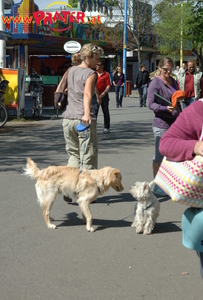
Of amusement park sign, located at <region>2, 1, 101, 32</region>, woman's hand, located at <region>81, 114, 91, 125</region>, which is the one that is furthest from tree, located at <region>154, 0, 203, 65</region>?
woman's hand, located at <region>81, 114, 91, 125</region>

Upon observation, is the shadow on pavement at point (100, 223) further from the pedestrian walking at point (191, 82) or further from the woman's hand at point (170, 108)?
the pedestrian walking at point (191, 82)

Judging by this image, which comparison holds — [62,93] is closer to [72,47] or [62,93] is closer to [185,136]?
[185,136]

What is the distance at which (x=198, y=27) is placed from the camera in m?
48.7

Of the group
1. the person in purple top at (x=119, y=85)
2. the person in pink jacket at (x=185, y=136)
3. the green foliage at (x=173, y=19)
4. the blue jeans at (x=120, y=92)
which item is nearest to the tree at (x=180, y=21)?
the green foliage at (x=173, y=19)

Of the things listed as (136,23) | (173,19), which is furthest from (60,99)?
(173,19)

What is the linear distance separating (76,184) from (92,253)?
982 mm

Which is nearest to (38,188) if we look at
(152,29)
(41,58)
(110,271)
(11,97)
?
(110,271)

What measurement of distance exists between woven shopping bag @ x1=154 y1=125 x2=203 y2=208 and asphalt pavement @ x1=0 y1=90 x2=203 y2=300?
1515mm

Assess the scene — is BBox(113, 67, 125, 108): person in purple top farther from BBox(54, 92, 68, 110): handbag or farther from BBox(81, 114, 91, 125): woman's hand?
BBox(81, 114, 91, 125): woman's hand

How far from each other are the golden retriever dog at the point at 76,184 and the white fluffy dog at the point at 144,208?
0.33 meters

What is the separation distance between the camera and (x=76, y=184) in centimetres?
581

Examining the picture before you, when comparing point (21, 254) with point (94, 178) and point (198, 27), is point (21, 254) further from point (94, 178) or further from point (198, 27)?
point (198, 27)

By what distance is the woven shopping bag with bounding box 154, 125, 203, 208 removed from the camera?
268 cm

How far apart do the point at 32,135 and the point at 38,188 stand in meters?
7.97
